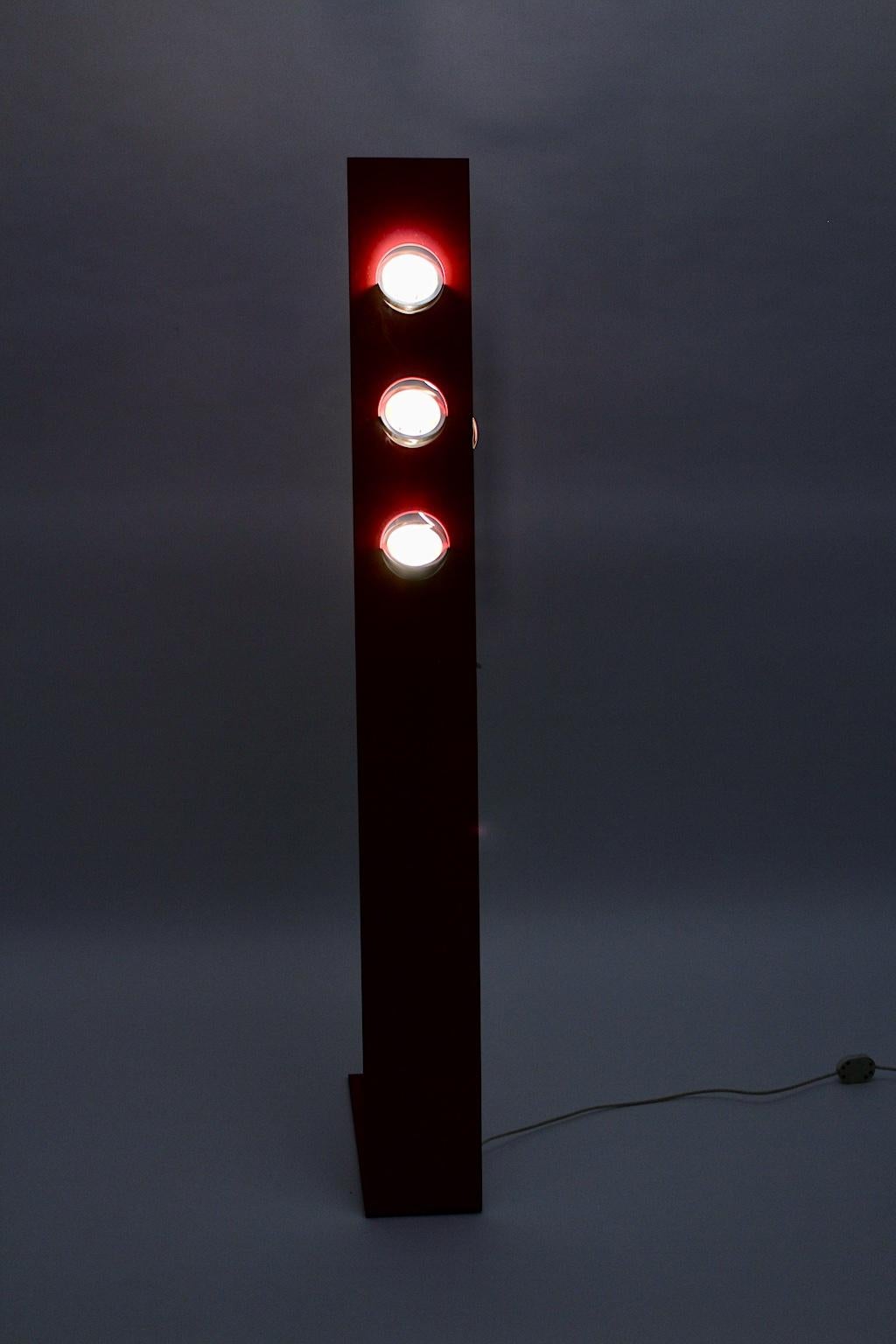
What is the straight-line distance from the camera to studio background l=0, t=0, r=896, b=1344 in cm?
246

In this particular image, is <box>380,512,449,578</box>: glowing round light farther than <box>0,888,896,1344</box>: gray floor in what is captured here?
Yes

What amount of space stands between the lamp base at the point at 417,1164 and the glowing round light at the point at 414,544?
664 millimetres

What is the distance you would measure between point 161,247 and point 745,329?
123 centimetres

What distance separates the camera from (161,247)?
250cm

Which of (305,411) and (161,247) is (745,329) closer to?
(305,411)

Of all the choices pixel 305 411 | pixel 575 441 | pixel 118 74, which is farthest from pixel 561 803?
pixel 118 74

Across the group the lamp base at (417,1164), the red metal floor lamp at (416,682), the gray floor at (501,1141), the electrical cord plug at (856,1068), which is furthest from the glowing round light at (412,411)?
the electrical cord plug at (856,1068)

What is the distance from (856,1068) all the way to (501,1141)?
23.4 inches

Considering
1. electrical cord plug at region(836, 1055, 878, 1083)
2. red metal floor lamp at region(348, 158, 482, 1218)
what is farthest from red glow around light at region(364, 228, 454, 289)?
electrical cord plug at region(836, 1055, 878, 1083)

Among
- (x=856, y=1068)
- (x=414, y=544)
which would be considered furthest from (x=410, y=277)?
(x=856, y=1068)

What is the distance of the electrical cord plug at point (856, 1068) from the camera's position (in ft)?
6.34

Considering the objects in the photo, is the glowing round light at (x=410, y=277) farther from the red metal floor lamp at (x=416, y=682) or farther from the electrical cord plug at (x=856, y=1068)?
the electrical cord plug at (x=856, y=1068)

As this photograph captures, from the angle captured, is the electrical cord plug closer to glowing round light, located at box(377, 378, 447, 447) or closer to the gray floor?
the gray floor

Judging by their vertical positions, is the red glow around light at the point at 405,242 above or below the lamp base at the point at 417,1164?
above
